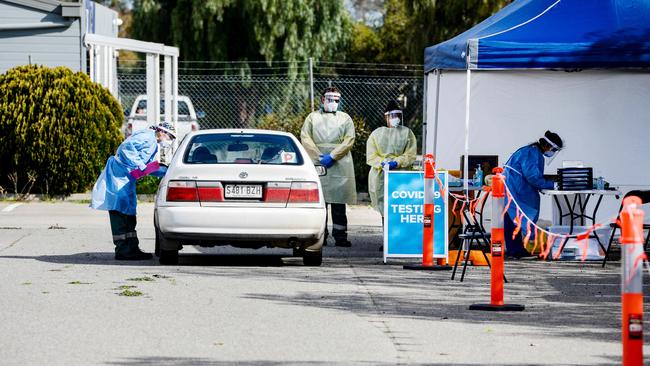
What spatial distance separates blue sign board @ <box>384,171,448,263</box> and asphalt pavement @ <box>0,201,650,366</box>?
325 mm

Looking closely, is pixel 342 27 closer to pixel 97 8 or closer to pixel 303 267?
pixel 97 8

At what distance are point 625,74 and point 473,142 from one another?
6.67 ft

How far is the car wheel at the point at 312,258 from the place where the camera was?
13906 millimetres

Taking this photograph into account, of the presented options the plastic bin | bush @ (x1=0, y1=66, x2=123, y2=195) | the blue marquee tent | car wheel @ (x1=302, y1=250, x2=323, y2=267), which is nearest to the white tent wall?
the blue marquee tent

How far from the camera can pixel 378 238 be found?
18016 mm

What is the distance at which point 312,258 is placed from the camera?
14.0 metres

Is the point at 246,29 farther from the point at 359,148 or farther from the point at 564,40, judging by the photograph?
the point at 564,40

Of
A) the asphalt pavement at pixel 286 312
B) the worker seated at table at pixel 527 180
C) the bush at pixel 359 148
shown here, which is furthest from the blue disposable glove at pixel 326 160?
the bush at pixel 359 148

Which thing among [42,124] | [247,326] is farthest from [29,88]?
[247,326]

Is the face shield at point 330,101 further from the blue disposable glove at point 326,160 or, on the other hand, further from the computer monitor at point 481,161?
the computer monitor at point 481,161

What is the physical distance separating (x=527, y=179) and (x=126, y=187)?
14.6 ft

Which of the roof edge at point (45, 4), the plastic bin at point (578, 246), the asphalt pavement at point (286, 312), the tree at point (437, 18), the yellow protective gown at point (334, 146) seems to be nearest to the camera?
the asphalt pavement at point (286, 312)

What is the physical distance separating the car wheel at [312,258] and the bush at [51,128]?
30.8ft

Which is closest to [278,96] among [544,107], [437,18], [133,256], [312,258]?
[437,18]
